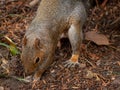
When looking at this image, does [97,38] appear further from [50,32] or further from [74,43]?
[50,32]

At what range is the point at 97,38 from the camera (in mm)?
5484

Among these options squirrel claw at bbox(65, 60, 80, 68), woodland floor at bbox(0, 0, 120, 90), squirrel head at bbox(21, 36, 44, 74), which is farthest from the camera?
squirrel claw at bbox(65, 60, 80, 68)

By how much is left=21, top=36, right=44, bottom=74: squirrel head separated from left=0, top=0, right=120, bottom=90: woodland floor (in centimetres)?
27

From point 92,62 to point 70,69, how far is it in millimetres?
318

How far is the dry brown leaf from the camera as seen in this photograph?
213 inches

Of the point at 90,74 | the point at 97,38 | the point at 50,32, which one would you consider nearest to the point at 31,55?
the point at 50,32

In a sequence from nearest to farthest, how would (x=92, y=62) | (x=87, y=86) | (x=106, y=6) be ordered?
(x=87, y=86), (x=92, y=62), (x=106, y=6)

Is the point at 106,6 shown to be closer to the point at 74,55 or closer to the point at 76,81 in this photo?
the point at 74,55

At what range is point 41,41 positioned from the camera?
4867 mm

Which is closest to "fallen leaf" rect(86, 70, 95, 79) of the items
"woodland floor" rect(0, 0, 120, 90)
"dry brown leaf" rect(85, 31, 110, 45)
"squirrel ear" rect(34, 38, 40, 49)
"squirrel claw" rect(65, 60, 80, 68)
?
"woodland floor" rect(0, 0, 120, 90)

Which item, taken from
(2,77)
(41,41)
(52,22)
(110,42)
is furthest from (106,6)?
(2,77)

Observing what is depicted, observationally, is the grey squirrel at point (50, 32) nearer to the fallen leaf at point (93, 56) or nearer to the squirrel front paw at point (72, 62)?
the squirrel front paw at point (72, 62)

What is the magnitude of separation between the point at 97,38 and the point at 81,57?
426 mm

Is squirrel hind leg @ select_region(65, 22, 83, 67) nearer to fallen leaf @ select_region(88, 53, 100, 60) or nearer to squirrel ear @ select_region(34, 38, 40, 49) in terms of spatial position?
fallen leaf @ select_region(88, 53, 100, 60)
